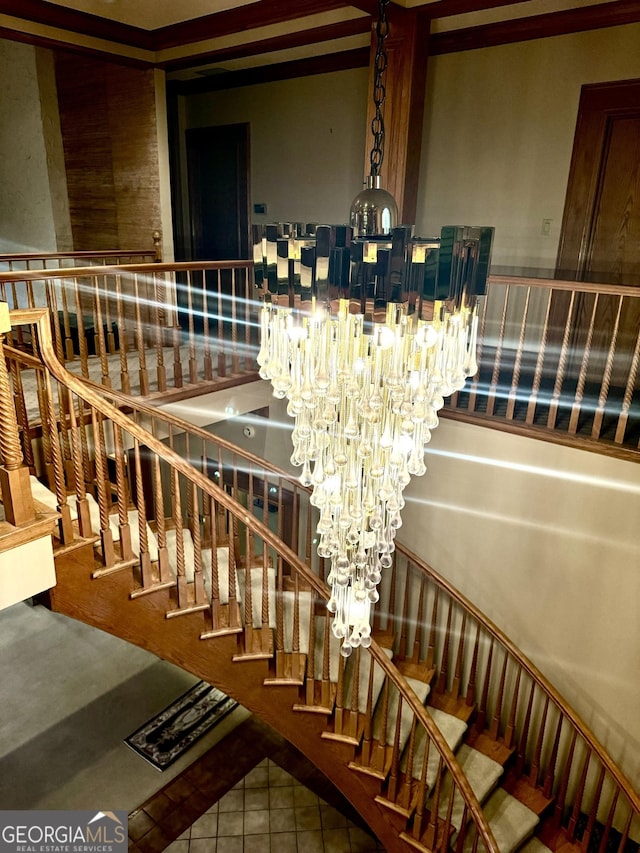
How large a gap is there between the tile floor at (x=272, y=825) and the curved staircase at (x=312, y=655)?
761mm

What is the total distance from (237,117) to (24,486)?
5.61 m

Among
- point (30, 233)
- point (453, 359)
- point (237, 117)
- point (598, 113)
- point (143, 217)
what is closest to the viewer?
point (453, 359)

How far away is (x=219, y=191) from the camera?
699 cm

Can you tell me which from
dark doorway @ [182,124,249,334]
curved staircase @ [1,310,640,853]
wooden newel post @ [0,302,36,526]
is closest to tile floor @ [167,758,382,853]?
curved staircase @ [1,310,640,853]

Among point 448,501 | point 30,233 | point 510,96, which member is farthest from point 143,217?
point 448,501

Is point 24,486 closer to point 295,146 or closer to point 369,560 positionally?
point 369,560

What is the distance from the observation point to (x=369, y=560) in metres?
2.82

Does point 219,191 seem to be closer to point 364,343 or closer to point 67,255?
point 67,255

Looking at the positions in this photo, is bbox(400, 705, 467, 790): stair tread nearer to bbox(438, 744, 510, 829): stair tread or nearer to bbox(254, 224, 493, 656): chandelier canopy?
bbox(438, 744, 510, 829): stair tread

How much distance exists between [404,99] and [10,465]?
12.1 ft

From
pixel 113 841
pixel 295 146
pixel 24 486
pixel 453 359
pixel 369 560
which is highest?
pixel 295 146

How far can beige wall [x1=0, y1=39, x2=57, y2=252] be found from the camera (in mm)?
7090

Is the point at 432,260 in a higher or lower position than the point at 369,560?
higher

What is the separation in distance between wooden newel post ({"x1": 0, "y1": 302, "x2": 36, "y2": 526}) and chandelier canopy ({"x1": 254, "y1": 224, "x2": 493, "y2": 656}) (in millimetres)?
957
